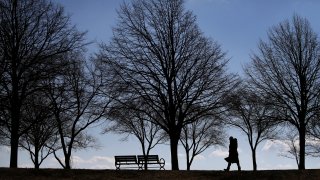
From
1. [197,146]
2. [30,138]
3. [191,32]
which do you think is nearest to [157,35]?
[191,32]

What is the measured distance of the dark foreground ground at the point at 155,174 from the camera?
2016 centimetres

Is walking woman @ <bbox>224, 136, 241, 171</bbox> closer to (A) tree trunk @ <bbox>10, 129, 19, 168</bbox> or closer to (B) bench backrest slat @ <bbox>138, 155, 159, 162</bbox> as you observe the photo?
(B) bench backrest slat @ <bbox>138, 155, 159, 162</bbox>

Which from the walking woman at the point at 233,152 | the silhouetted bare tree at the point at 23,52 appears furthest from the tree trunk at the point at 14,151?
the walking woman at the point at 233,152

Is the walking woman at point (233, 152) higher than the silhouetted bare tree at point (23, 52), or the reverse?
the silhouetted bare tree at point (23, 52)

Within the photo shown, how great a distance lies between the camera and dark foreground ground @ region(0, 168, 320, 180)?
66.1ft

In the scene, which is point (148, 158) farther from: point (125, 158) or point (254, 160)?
point (254, 160)

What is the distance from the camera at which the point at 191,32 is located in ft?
93.7

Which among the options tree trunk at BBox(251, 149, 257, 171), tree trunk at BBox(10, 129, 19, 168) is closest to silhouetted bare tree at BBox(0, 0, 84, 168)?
tree trunk at BBox(10, 129, 19, 168)

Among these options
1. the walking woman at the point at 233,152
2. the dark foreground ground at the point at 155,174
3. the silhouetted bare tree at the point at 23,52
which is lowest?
the dark foreground ground at the point at 155,174

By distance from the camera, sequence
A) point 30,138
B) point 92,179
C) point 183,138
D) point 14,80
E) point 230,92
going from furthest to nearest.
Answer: point 183,138 < point 30,138 < point 230,92 < point 14,80 < point 92,179

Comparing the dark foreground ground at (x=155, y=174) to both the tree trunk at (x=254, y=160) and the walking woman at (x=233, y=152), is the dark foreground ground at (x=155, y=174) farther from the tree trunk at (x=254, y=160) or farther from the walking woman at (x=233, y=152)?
the tree trunk at (x=254, y=160)

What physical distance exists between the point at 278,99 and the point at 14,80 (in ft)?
52.2

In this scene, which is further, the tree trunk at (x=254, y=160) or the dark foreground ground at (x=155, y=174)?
the tree trunk at (x=254, y=160)

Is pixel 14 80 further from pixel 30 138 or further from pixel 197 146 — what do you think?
pixel 197 146
